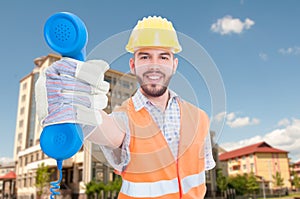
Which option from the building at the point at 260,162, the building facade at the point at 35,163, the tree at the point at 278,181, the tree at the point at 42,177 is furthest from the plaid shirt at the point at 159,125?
the tree at the point at 278,181

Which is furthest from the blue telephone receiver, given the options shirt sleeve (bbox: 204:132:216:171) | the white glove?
shirt sleeve (bbox: 204:132:216:171)

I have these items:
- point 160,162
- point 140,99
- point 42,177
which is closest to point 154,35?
point 140,99

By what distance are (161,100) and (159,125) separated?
122 millimetres

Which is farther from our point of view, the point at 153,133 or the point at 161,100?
the point at 161,100

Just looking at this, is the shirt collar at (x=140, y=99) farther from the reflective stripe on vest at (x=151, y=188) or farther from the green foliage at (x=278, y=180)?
the green foliage at (x=278, y=180)

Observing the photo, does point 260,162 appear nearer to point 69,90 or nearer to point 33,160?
point 33,160

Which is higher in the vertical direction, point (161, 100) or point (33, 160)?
point (33, 160)

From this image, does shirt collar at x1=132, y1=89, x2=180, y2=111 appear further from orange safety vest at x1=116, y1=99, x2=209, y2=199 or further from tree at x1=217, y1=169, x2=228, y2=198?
tree at x1=217, y1=169, x2=228, y2=198

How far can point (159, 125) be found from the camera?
4.05ft

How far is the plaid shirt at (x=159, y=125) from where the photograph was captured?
1210 mm

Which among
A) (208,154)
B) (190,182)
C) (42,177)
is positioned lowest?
(42,177)

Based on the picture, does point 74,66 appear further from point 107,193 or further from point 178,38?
point 107,193

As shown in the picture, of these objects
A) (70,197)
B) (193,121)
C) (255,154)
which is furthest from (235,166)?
(193,121)

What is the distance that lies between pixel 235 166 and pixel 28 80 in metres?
27.2
